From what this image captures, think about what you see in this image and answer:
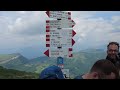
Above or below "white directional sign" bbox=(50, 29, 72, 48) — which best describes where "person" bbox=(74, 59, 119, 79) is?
below

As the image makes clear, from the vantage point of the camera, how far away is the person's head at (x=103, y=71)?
6.90 feet

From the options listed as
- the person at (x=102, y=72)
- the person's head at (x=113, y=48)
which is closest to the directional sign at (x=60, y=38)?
the person's head at (x=113, y=48)

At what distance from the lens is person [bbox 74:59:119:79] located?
6.91 ft

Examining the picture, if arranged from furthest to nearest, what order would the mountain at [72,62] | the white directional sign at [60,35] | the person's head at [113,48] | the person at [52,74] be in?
the white directional sign at [60,35], the person's head at [113,48], the mountain at [72,62], the person at [52,74]

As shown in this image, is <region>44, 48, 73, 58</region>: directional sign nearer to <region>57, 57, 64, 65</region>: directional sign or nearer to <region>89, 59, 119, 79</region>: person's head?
<region>57, 57, 64, 65</region>: directional sign

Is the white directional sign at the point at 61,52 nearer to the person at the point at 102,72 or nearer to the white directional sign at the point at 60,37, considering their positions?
the white directional sign at the point at 60,37

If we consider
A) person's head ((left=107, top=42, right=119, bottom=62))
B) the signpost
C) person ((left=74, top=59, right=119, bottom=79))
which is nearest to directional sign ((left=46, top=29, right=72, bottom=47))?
the signpost

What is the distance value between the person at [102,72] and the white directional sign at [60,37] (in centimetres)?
322

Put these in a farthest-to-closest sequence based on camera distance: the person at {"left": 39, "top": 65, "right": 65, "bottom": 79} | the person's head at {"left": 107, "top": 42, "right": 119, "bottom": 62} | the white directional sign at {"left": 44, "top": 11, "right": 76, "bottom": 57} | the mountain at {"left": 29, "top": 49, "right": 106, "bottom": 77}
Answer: the white directional sign at {"left": 44, "top": 11, "right": 76, "bottom": 57} < the person's head at {"left": 107, "top": 42, "right": 119, "bottom": 62} < the mountain at {"left": 29, "top": 49, "right": 106, "bottom": 77} < the person at {"left": 39, "top": 65, "right": 65, "bottom": 79}
